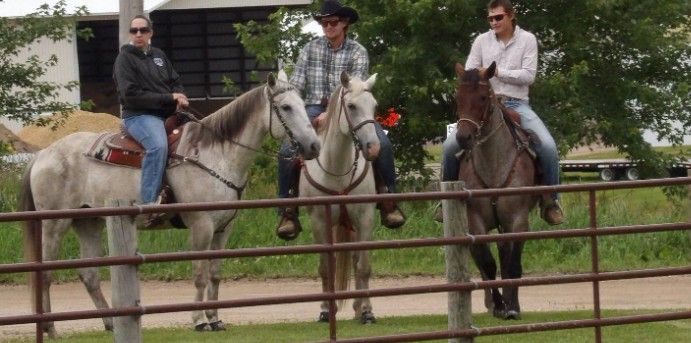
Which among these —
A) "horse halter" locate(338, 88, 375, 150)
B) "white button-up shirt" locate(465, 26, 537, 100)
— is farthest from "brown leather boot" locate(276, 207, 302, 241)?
"white button-up shirt" locate(465, 26, 537, 100)

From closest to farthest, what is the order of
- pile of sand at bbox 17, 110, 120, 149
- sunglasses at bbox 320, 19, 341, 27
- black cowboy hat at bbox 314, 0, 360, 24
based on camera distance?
black cowboy hat at bbox 314, 0, 360, 24
sunglasses at bbox 320, 19, 341, 27
pile of sand at bbox 17, 110, 120, 149

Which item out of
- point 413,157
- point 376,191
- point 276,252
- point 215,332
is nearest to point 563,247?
point 413,157

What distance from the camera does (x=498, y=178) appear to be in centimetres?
1344

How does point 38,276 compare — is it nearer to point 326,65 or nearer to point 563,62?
point 326,65

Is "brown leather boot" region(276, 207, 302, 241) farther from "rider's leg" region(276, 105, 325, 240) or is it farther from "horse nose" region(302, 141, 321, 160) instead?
"horse nose" region(302, 141, 321, 160)

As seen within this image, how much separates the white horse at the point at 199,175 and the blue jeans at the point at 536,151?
49.4 inches

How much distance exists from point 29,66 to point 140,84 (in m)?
6.10

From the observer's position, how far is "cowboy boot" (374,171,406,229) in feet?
45.2

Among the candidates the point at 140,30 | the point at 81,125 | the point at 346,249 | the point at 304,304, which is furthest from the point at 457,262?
the point at 81,125

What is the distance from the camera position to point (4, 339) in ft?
42.4

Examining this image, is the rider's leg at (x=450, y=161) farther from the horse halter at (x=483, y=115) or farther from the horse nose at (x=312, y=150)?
the horse nose at (x=312, y=150)

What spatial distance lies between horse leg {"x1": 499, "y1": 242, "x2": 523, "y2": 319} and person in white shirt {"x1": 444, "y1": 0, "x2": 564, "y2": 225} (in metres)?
0.41

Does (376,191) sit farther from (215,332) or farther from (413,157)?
(413,157)

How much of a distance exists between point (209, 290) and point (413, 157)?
7411mm
